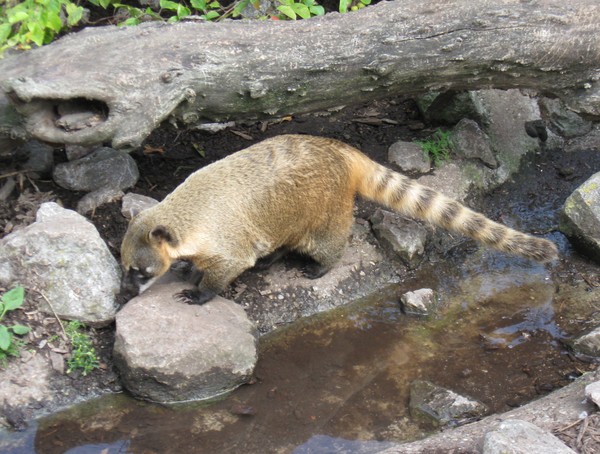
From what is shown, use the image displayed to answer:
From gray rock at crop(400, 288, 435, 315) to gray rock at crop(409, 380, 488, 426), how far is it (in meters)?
0.78

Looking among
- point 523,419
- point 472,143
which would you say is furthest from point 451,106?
point 523,419

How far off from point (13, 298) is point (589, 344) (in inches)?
136

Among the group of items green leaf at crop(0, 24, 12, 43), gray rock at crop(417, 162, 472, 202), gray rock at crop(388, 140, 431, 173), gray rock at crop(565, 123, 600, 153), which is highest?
green leaf at crop(0, 24, 12, 43)

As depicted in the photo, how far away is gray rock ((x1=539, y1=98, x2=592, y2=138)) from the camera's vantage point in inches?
265

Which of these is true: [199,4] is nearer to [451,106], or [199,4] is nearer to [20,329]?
[451,106]

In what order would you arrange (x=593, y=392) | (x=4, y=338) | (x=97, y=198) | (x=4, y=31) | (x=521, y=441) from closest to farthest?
(x=521, y=441) < (x=593, y=392) < (x=4, y=338) < (x=4, y=31) < (x=97, y=198)

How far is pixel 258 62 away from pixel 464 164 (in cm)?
207

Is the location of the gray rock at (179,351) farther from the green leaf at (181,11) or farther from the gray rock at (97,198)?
the green leaf at (181,11)

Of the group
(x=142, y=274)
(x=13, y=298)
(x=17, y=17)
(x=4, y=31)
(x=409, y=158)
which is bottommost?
(x=13, y=298)

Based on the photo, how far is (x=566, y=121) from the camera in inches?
266

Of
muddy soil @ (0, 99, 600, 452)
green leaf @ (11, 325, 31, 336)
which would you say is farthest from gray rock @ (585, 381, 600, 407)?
green leaf @ (11, 325, 31, 336)

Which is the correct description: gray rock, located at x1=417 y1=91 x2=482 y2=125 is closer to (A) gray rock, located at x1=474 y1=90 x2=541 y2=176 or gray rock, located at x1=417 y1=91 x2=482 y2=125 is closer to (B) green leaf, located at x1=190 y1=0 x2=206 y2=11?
(A) gray rock, located at x1=474 y1=90 x2=541 y2=176

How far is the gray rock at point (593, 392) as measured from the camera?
385 cm

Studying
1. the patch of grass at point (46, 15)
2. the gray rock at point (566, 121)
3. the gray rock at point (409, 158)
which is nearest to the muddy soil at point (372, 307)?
the gray rock at point (409, 158)
